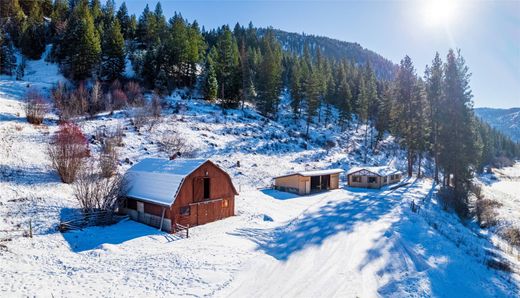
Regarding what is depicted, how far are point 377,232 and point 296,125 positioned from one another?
4659cm

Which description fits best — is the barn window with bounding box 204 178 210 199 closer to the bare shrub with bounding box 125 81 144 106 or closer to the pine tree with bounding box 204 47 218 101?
the bare shrub with bounding box 125 81 144 106

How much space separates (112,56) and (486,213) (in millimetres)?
61726

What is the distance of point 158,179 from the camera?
24625 mm

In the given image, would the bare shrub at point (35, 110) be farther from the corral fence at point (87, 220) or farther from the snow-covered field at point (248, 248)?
the corral fence at point (87, 220)

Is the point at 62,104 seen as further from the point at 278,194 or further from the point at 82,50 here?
the point at 278,194

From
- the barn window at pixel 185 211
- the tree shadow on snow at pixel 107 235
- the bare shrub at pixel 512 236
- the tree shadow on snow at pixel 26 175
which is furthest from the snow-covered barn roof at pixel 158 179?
the bare shrub at pixel 512 236

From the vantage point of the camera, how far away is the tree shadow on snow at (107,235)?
19.1 metres

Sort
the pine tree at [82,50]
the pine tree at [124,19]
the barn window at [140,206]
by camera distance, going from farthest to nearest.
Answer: the pine tree at [124,19] < the pine tree at [82,50] < the barn window at [140,206]

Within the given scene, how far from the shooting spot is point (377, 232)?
2275cm

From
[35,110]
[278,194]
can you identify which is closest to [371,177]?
[278,194]

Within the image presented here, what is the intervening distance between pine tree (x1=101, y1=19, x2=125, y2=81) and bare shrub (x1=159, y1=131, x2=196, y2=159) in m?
23.5

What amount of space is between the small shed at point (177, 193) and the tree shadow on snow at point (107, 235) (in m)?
0.93

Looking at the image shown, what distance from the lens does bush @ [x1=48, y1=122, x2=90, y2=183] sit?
27.6 m

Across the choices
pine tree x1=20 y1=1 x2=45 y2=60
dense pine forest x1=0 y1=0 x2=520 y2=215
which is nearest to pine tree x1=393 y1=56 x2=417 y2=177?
dense pine forest x1=0 y1=0 x2=520 y2=215
